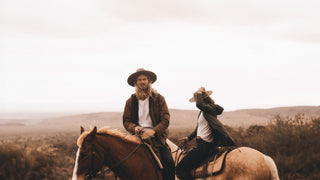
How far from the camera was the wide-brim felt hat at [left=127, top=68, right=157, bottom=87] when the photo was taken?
5.09 m

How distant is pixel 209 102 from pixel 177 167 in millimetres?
1246

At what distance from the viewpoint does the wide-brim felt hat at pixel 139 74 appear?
5094mm

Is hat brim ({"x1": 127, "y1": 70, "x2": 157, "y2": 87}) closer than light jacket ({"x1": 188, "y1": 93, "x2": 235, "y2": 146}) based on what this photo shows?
No

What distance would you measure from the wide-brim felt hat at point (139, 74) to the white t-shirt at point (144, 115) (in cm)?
53

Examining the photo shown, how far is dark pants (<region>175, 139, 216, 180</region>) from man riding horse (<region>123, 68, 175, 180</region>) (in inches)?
6.5

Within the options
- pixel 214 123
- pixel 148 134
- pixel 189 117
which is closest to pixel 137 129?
pixel 148 134

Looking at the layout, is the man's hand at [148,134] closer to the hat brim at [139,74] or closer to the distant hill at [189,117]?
the hat brim at [139,74]

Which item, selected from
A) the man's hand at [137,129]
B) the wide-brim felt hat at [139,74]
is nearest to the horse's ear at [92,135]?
the man's hand at [137,129]

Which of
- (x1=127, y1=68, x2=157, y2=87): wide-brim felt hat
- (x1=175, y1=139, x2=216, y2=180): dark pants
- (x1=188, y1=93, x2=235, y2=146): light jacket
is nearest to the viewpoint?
(x1=188, y1=93, x2=235, y2=146): light jacket

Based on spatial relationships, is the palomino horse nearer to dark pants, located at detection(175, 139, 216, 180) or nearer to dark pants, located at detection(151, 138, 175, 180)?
dark pants, located at detection(151, 138, 175, 180)

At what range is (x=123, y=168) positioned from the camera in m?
4.34

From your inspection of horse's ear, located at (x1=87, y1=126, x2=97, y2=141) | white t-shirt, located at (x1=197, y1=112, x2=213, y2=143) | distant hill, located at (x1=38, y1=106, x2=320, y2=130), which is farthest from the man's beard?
distant hill, located at (x1=38, y1=106, x2=320, y2=130)

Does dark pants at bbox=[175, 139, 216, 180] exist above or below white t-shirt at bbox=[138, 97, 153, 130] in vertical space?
below

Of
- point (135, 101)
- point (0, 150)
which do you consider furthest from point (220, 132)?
point (0, 150)
